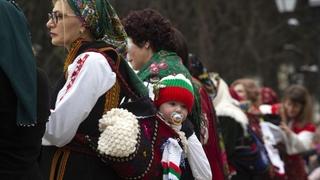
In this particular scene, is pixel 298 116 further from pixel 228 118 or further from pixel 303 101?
pixel 228 118

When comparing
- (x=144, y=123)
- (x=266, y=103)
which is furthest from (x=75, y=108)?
(x=266, y=103)

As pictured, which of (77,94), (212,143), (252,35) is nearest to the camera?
(77,94)

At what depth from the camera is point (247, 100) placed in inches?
341

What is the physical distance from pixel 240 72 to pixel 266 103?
12.6 meters

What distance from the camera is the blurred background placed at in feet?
59.6

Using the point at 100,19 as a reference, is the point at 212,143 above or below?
below

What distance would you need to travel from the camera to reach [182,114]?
4.86 m

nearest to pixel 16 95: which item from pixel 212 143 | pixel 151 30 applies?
pixel 151 30

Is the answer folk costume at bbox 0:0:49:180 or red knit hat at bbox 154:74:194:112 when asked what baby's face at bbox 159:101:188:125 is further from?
folk costume at bbox 0:0:49:180

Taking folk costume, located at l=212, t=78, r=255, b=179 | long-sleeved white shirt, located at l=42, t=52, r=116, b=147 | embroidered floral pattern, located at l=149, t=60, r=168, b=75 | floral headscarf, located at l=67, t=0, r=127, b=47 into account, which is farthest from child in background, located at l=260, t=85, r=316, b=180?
long-sleeved white shirt, located at l=42, t=52, r=116, b=147

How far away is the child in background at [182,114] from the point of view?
188 inches

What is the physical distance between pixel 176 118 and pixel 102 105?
73cm

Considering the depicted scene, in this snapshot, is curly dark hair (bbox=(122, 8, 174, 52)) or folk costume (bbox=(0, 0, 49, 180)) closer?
folk costume (bbox=(0, 0, 49, 180))

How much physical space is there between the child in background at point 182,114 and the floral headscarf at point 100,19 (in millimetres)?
580
